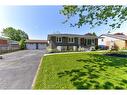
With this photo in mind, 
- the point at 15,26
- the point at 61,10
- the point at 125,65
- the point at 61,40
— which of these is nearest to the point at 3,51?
the point at 61,40

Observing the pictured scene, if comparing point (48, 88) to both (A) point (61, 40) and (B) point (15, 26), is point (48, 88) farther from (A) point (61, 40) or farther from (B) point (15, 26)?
(A) point (61, 40)

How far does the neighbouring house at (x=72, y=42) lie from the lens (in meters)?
9.25

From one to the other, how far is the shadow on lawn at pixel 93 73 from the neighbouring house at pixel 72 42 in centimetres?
65

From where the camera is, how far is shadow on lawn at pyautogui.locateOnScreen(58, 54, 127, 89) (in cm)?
690

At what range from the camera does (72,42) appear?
999 centimetres

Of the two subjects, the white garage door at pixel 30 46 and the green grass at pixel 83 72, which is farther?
the white garage door at pixel 30 46

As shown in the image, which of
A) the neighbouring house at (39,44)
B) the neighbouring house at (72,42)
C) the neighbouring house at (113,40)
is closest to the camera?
the neighbouring house at (113,40)

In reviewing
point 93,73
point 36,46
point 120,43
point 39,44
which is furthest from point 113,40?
point 36,46

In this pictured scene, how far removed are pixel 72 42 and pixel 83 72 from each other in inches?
89.2

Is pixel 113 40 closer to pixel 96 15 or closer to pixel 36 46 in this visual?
pixel 96 15

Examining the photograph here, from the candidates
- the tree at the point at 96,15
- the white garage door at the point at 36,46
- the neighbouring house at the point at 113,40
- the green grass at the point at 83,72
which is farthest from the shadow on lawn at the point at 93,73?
the white garage door at the point at 36,46

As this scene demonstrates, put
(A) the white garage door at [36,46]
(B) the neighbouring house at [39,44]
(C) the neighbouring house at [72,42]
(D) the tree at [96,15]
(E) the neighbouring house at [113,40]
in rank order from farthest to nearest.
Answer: (A) the white garage door at [36,46] → (B) the neighbouring house at [39,44] → (C) the neighbouring house at [72,42] → (E) the neighbouring house at [113,40] → (D) the tree at [96,15]

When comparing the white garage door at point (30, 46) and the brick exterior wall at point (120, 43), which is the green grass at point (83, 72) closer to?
the brick exterior wall at point (120, 43)

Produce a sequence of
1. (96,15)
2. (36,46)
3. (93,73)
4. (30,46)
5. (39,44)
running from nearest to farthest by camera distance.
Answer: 1. (93,73)
2. (96,15)
3. (39,44)
4. (36,46)
5. (30,46)
